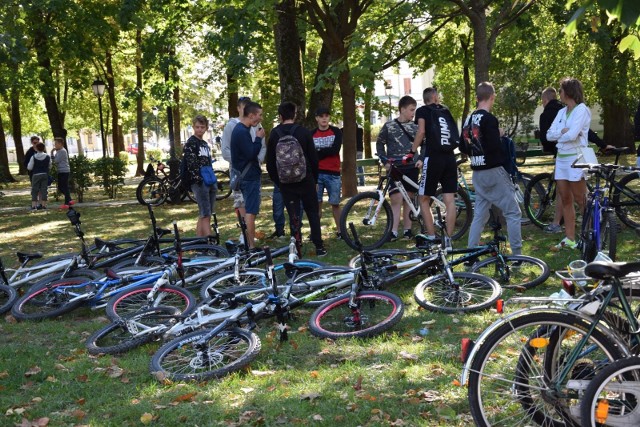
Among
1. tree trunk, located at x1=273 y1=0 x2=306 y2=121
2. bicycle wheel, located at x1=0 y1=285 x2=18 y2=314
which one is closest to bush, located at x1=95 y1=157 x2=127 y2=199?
tree trunk, located at x1=273 y1=0 x2=306 y2=121

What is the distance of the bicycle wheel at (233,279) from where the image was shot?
23.7 feet

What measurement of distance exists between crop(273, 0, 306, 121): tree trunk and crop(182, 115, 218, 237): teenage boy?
555 cm

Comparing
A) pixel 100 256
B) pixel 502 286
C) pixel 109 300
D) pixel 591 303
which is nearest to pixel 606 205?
pixel 502 286

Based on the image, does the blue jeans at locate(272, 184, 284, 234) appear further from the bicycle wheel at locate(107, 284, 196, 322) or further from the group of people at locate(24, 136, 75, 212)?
the group of people at locate(24, 136, 75, 212)

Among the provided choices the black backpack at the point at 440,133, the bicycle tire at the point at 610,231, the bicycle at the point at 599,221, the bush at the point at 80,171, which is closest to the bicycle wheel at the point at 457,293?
the bicycle at the point at 599,221

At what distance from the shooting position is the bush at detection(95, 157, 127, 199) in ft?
67.3

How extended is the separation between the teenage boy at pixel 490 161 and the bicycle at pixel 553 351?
4.05 meters

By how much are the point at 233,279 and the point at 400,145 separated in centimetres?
369

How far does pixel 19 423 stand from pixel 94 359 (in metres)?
1.22

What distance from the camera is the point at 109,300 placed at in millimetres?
6828

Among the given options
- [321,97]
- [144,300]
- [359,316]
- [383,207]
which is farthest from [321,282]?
[321,97]

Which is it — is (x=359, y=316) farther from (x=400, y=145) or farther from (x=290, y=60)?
(x=290, y=60)

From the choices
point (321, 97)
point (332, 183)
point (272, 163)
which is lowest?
point (332, 183)

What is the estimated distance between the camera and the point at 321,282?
6516mm
